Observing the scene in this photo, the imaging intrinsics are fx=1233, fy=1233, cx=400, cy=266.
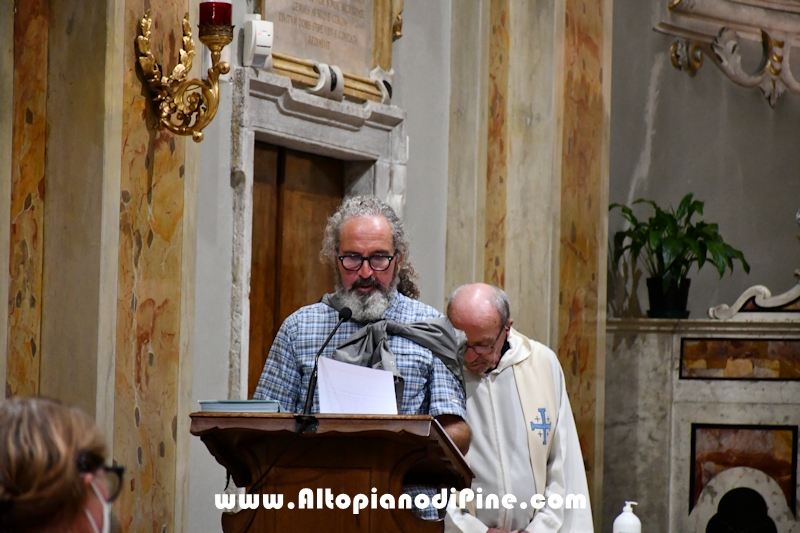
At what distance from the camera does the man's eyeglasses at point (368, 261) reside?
3643mm

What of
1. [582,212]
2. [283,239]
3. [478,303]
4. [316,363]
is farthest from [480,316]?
[582,212]

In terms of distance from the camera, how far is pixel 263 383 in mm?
3633

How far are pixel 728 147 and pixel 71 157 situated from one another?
652cm

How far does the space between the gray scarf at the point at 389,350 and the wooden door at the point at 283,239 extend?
8.29 feet

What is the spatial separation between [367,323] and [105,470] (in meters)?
1.90

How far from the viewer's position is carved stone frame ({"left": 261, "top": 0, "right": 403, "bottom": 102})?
20.2 ft

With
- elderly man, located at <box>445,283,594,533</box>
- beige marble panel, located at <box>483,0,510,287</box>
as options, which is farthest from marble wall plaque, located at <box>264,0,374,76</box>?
elderly man, located at <box>445,283,594,533</box>

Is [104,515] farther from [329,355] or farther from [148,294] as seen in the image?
[148,294]

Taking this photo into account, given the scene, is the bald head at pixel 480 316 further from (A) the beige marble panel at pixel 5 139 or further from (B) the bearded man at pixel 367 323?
(A) the beige marble panel at pixel 5 139

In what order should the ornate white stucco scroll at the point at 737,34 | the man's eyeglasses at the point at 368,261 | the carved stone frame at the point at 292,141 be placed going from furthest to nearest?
the ornate white stucco scroll at the point at 737,34, the carved stone frame at the point at 292,141, the man's eyeglasses at the point at 368,261

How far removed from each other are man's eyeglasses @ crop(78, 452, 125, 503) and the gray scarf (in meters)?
1.75

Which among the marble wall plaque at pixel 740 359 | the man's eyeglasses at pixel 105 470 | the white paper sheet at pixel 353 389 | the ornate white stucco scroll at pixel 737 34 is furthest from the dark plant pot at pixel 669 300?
the man's eyeglasses at pixel 105 470

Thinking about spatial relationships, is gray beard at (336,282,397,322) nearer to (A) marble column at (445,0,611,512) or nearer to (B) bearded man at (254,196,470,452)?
(B) bearded man at (254,196,470,452)

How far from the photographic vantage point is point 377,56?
6621 millimetres
